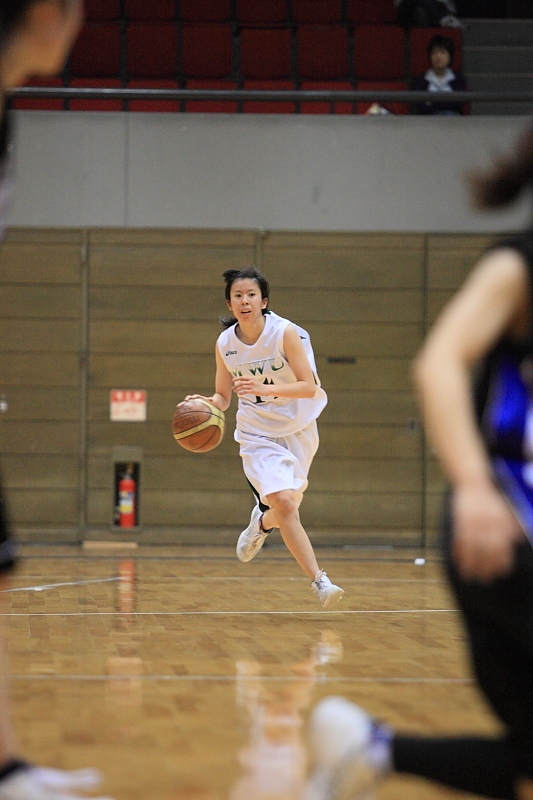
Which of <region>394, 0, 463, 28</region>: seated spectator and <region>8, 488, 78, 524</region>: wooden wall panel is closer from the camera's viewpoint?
<region>8, 488, 78, 524</region>: wooden wall panel

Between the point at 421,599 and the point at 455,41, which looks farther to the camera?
the point at 455,41

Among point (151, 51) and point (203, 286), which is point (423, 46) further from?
point (203, 286)

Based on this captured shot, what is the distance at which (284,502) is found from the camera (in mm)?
5113

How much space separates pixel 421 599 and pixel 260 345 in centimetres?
175

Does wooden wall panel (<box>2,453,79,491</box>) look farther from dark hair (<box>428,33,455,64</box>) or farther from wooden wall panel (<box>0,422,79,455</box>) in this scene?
dark hair (<box>428,33,455,64</box>)

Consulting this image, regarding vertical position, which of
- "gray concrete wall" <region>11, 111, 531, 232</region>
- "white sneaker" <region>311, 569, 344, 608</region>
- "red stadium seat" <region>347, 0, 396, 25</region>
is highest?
"red stadium seat" <region>347, 0, 396, 25</region>

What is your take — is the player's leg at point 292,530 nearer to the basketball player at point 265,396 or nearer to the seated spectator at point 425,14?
the basketball player at point 265,396

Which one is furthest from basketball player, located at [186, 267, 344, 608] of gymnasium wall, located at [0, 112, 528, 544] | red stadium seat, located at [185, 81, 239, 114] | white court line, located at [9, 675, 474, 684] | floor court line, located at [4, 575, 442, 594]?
red stadium seat, located at [185, 81, 239, 114]

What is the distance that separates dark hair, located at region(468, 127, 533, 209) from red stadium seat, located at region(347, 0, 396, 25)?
9.75m

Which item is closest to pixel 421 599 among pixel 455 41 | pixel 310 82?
pixel 310 82

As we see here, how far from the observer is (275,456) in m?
5.39

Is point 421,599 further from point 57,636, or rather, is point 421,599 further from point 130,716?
point 130,716

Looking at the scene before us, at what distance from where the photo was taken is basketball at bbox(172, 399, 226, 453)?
5684 mm

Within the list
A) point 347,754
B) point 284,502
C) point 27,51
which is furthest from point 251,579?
point 27,51
